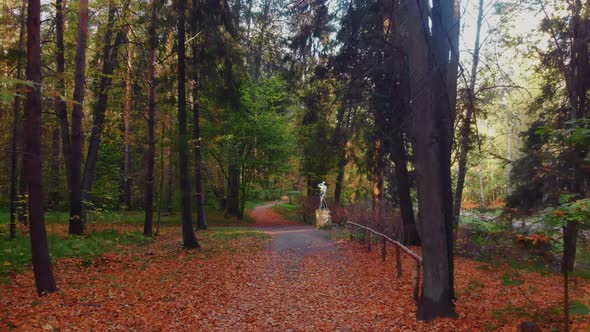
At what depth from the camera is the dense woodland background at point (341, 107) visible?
6145mm

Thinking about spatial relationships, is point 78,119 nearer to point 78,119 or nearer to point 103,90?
point 78,119

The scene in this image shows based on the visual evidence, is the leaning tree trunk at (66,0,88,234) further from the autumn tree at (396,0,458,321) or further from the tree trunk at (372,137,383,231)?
the autumn tree at (396,0,458,321)

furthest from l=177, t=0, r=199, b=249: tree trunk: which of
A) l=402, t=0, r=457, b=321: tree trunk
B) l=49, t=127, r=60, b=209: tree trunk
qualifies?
l=49, t=127, r=60, b=209: tree trunk

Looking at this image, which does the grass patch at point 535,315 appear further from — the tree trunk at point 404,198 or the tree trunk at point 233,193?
the tree trunk at point 233,193

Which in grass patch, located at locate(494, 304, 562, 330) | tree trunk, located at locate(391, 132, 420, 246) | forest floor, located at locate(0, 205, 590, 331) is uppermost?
tree trunk, located at locate(391, 132, 420, 246)

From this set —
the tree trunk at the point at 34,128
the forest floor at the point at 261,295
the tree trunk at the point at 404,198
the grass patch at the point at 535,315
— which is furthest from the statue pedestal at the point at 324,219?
the tree trunk at the point at 34,128

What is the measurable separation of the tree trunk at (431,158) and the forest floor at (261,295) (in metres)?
0.49

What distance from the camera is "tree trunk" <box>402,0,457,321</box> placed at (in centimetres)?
605

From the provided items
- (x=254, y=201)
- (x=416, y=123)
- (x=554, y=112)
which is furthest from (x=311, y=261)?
(x=254, y=201)

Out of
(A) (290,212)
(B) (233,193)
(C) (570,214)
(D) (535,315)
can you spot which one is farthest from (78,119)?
(A) (290,212)

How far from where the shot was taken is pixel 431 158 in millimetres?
6070

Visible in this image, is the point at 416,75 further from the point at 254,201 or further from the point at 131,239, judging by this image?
the point at 254,201

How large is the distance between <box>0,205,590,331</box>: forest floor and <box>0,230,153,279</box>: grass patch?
49cm

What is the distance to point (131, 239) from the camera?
15359 mm
